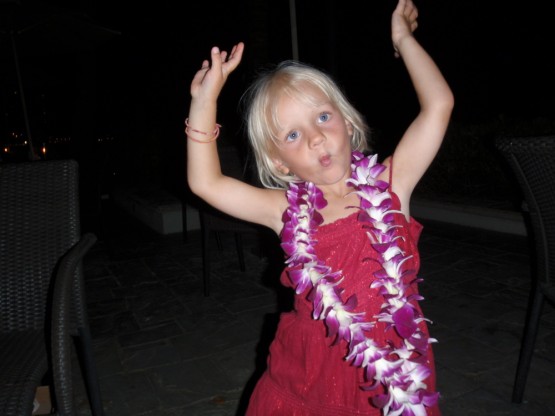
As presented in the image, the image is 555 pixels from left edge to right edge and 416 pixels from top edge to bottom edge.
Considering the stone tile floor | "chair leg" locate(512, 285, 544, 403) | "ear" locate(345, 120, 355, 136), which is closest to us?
"ear" locate(345, 120, 355, 136)

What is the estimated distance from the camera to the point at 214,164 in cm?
162

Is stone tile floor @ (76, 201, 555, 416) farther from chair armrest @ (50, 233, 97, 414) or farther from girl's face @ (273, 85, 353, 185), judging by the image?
girl's face @ (273, 85, 353, 185)

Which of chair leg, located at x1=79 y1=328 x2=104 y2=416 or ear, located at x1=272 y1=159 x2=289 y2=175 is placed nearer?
ear, located at x1=272 y1=159 x2=289 y2=175

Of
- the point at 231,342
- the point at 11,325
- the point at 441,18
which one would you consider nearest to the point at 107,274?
the point at 231,342

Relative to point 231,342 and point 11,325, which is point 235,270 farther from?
point 11,325

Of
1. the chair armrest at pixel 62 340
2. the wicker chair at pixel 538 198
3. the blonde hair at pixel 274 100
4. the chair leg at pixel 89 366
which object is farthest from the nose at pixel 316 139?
the chair leg at pixel 89 366

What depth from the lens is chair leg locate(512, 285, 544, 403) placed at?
2273 mm

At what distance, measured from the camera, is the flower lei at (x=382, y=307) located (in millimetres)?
1520

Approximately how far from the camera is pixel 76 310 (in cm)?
196

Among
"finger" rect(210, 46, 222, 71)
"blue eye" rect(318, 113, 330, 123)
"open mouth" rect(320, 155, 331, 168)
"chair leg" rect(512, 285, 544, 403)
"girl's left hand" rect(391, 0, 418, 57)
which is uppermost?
"girl's left hand" rect(391, 0, 418, 57)

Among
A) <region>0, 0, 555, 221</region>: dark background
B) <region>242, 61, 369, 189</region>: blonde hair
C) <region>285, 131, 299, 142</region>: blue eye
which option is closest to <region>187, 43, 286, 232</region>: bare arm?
<region>242, 61, 369, 189</region>: blonde hair

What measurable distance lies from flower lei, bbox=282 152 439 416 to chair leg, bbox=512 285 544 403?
0.97 meters

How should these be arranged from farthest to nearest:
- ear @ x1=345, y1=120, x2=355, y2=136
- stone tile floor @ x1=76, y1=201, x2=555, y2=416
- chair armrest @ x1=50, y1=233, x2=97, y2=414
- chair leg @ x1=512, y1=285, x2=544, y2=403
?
stone tile floor @ x1=76, y1=201, x2=555, y2=416 → chair leg @ x1=512, y1=285, x2=544, y2=403 → ear @ x1=345, y1=120, x2=355, y2=136 → chair armrest @ x1=50, y1=233, x2=97, y2=414

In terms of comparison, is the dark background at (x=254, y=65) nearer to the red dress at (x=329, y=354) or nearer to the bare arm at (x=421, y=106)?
the bare arm at (x=421, y=106)
